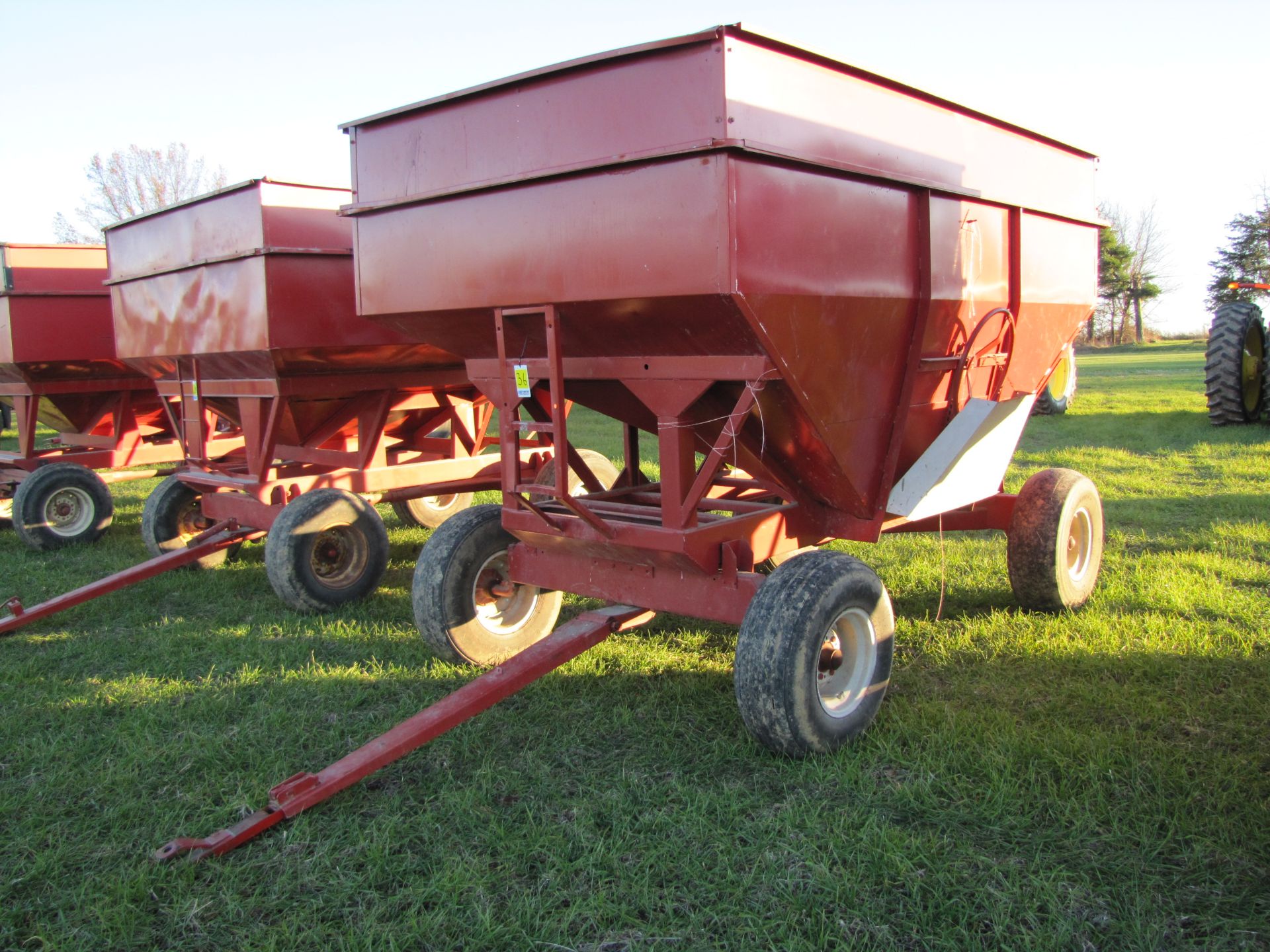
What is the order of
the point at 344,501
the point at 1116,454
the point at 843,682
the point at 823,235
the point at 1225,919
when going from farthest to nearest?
the point at 1116,454 → the point at 344,501 → the point at 843,682 → the point at 823,235 → the point at 1225,919

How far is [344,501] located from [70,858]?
9.40 ft

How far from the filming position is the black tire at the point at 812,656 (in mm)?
3367

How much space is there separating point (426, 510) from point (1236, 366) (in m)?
9.78

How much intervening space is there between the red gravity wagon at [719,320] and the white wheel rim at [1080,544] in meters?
0.45

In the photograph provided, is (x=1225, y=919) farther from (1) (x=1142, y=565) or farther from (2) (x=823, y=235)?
(1) (x=1142, y=565)

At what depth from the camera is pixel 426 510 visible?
26.5ft

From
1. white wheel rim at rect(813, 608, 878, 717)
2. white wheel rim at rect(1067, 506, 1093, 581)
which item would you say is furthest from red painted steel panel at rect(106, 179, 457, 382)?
white wheel rim at rect(1067, 506, 1093, 581)

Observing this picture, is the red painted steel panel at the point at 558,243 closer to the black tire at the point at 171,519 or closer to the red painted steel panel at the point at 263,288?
the red painted steel panel at the point at 263,288

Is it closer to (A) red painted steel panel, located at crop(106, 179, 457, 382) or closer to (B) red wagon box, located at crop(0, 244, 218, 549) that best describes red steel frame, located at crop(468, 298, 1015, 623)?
(A) red painted steel panel, located at crop(106, 179, 457, 382)

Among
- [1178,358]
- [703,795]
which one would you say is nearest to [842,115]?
[703,795]

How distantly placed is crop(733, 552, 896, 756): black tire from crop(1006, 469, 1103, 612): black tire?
158cm

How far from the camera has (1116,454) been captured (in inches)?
400

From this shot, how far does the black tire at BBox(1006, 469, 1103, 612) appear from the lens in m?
4.92

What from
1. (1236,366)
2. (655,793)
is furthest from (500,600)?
(1236,366)
